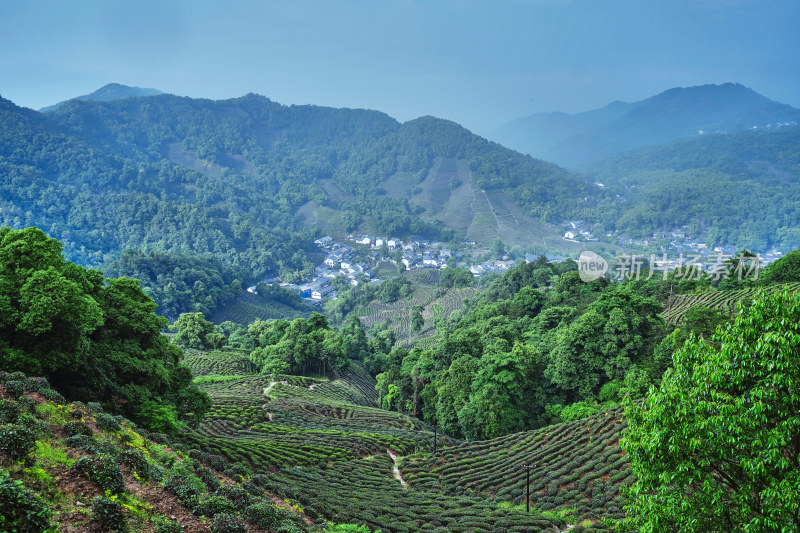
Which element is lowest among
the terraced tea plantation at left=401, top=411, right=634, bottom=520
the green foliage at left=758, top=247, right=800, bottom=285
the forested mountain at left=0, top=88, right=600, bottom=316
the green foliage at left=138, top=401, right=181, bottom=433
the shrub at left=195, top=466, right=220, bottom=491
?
the terraced tea plantation at left=401, top=411, right=634, bottom=520

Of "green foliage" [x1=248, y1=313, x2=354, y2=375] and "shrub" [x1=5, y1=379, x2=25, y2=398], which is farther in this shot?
"green foliage" [x1=248, y1=313, x2=354, y2=375]

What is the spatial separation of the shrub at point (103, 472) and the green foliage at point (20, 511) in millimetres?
2274

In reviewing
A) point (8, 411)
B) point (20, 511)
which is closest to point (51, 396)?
point (8, 411)

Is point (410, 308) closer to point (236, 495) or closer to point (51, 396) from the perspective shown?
point (51, 396)

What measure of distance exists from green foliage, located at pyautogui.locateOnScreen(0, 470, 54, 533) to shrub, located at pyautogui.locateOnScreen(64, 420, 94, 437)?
502 centimetres

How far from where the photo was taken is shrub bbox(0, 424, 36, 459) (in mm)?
7836

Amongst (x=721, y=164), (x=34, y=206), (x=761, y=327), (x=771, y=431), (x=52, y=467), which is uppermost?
(x=721, y=164)

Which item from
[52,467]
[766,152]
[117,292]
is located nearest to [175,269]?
[117,292]

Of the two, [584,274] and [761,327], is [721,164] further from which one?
[761,327]

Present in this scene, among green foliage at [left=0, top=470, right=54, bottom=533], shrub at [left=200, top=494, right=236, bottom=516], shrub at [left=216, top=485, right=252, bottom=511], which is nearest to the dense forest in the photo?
shrub at [left=216, top=485, right=252, bottom=511]

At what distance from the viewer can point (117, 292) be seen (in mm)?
18375

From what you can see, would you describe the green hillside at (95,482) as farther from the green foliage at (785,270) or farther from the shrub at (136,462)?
the green foliage at (785,270)

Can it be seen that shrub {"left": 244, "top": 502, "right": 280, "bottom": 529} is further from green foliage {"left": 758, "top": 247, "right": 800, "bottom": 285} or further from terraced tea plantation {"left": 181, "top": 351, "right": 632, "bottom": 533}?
green foliage {"left": 758, "top": 247, "right": 800, "bottom": 285}

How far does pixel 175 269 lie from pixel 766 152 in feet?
759
